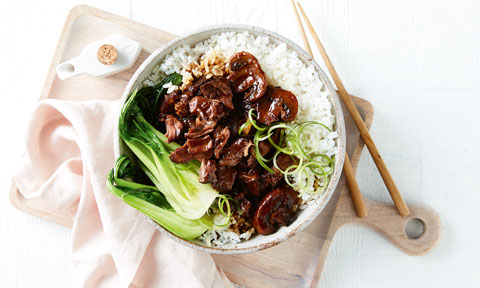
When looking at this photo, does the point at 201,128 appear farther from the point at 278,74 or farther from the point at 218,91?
the point at 278,74

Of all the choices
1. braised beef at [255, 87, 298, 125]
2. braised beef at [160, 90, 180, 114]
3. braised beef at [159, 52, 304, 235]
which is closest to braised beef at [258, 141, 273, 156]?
braised beef at [159, 52, 304, 235]

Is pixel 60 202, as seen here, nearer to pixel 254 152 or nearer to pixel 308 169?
pixel 254 152

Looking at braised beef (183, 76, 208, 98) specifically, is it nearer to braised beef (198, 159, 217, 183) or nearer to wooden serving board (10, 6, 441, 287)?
braised beef (198, 159, 217, 183)

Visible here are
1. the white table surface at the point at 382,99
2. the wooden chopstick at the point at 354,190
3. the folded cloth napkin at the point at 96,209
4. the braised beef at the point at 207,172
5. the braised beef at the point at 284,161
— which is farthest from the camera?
the white table surface at the point at 382,99

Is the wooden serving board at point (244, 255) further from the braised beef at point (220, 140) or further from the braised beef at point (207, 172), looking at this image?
the braised beef at point (220, 140)

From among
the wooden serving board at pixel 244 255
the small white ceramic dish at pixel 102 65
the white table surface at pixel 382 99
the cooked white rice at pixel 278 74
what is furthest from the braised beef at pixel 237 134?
the white table surface at pixel 382 99

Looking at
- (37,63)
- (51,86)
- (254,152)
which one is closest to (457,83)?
(254,152)
